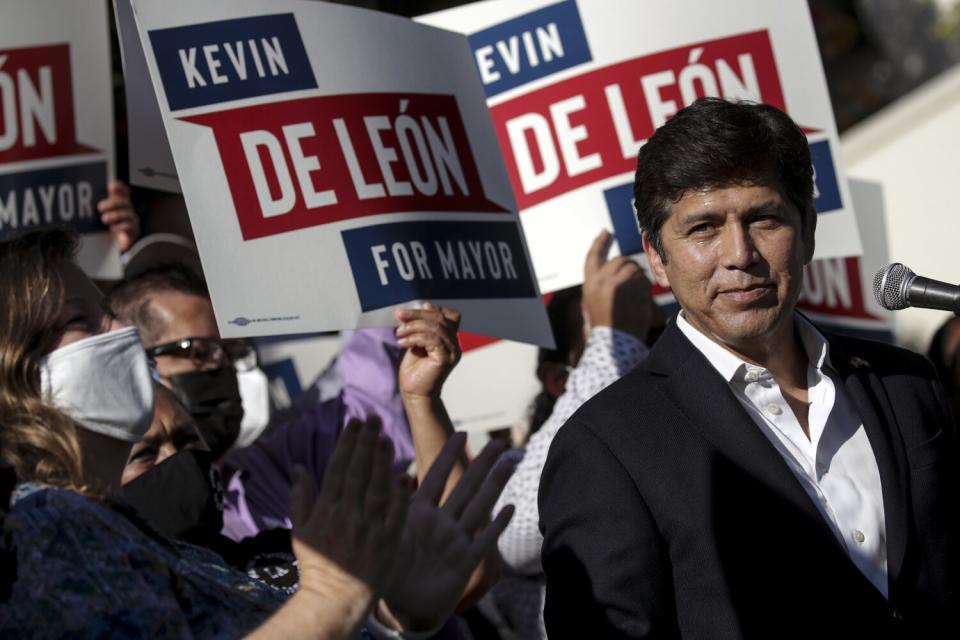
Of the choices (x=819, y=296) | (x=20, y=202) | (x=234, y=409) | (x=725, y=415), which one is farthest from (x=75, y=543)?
(x=819, y=296)

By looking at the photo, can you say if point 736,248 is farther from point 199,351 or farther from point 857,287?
point 857,287

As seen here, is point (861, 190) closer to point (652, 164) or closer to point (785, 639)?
point (652, 164)

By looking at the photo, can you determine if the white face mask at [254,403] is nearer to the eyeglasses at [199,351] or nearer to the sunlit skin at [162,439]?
the eyeglasses at [199,351]

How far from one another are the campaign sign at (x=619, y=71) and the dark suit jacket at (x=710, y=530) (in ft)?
4.72

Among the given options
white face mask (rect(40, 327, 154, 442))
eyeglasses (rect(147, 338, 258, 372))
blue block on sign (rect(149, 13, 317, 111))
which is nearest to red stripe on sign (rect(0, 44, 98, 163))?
eyeglasses (rect(147, 338, 258, 372))

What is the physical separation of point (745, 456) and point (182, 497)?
53.2 inches

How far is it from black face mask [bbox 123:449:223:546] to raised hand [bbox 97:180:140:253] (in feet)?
4.67

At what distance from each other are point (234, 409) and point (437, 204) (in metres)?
1.13

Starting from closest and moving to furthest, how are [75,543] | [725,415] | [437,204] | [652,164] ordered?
[75,543] → [725,415] → [652,164] → [437,204]

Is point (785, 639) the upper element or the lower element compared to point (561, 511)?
lower

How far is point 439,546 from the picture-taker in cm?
225

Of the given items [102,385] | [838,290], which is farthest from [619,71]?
[102,385]

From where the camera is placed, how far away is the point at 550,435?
3.51 meters

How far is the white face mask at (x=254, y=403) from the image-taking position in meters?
4.80
